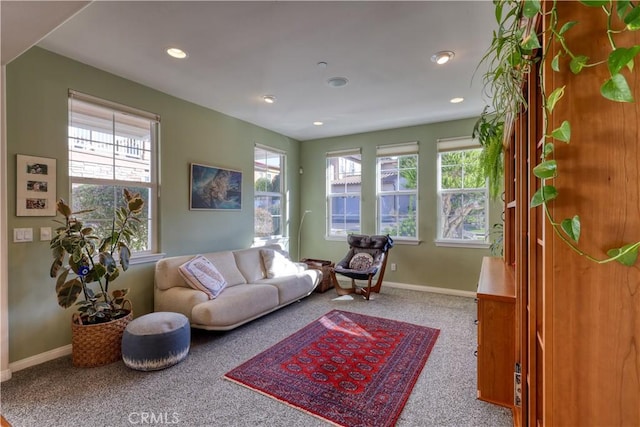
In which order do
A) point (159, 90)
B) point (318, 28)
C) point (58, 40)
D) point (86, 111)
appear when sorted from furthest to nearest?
point (159, 90), point (86, 111), point (58, 40), point (318, 28)

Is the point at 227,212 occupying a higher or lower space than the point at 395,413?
higher

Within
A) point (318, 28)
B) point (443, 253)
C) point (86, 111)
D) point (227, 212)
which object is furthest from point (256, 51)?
point (443, 253)

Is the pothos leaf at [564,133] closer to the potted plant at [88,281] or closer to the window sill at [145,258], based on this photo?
the potted plant at [88,281]

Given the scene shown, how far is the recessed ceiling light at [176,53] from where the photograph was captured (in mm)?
2553

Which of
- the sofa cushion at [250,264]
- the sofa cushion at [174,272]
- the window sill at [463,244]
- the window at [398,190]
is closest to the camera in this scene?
the sofa cushion at [174,272]

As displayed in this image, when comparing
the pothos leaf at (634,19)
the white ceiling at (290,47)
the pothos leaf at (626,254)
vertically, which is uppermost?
the white ceiling at (290,47)

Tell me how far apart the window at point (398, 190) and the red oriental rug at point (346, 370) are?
1.95m

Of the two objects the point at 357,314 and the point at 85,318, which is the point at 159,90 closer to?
the point at 85,318

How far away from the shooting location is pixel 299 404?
79.0 inches

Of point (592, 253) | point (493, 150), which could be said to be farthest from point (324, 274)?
point (592, 253)

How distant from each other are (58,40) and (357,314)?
3.96m

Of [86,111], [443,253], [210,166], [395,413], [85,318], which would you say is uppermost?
[86,111]

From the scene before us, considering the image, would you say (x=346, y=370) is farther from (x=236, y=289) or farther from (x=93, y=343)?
(x=93, y=343)

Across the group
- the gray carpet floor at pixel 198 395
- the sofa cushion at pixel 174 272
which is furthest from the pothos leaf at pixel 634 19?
the sofa cushion at pixel 174 272
